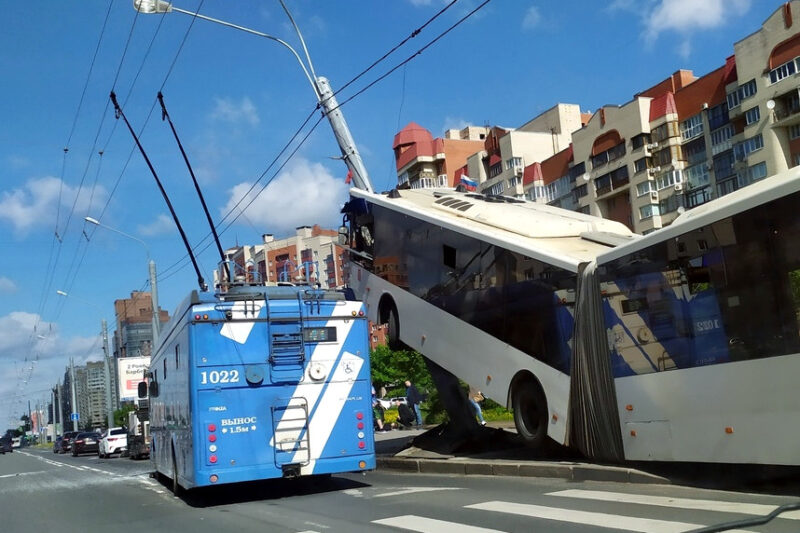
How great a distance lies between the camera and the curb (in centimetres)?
1027

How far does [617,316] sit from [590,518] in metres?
3.52

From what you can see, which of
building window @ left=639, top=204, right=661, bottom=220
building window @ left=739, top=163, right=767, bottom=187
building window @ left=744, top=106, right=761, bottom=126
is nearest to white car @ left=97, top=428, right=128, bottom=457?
building window @ left=739, top=163, right=767, bottom=187

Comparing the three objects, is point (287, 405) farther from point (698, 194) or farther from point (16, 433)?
point (16, 433)

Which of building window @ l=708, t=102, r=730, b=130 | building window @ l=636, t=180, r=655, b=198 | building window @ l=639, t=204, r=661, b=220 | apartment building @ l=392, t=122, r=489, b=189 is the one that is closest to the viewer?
building window @ l=708, t=102, r=730, b=130

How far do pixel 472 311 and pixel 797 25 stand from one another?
1676 inches

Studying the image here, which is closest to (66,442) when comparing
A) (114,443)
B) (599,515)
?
(114,443)

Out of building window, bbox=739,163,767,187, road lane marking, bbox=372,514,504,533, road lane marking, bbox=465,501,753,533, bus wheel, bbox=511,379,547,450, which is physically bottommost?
road lane marking, bbox=465,501,753,533

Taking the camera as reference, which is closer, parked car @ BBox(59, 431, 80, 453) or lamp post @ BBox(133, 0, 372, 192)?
lamp post @ BBox(133, 0, 372, 192)

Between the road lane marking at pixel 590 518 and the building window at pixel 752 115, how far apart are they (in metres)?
47.5

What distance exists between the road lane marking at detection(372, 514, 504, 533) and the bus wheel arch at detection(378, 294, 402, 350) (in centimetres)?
804

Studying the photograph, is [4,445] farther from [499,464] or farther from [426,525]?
[426,525]

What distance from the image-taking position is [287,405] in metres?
11.4

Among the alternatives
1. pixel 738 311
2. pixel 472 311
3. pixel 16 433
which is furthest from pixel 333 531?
pixel 16 433

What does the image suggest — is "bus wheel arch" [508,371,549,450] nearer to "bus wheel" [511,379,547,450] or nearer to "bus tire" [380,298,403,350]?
"bus wheel" [511,379,547,450]
